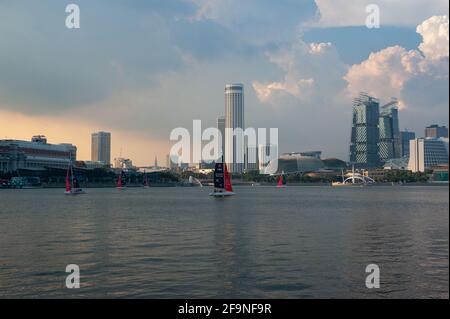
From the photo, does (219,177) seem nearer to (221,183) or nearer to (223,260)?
(221,183)

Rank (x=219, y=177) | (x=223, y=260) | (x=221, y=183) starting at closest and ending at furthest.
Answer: (x=223, y=260)
(x=219, y=177)
(x=221, y=183)

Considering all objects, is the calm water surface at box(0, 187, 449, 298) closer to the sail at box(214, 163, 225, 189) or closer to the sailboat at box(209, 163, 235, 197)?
the sail at box(214, 163, 225, 189)

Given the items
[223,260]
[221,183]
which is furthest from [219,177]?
[223,260]

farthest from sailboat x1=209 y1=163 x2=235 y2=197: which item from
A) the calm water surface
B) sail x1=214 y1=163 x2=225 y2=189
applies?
the calm water surface

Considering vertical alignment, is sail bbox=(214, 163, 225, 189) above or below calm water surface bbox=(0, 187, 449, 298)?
above

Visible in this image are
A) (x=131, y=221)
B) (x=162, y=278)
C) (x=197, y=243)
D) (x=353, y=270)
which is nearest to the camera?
(x=162, y=278)

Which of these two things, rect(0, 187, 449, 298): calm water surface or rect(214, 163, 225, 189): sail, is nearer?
rect(0, 187, 449, 298): calm water surface

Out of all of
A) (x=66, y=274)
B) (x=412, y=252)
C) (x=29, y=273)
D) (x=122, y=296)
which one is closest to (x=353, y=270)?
(x=412, y=252)

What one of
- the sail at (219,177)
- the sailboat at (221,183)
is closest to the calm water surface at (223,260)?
the sail at (219,177)

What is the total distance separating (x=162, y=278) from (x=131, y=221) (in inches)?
1353

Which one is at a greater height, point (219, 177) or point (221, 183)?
point (219, 177)

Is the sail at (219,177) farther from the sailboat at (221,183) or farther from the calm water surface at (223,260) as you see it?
the calm water surface at (223,260)

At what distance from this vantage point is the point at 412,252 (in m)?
34.4
